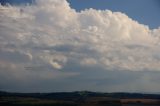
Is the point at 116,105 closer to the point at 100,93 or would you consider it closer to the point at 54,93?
the point at 100,93

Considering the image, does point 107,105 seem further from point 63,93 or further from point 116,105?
point 63,93

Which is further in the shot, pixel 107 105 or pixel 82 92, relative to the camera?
pixel 82 92

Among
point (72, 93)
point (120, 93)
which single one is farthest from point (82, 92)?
point (120, 93)

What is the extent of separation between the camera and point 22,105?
11206 cm

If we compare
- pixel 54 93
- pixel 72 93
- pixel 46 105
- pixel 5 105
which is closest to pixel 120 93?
pixel 72 93

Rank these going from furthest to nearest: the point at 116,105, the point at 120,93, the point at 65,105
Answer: the point at 120,93 < the point at 65,105 < the point at 116,105

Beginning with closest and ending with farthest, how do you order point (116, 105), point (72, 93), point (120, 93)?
point (116, 105), point (120, 93), point (72, 93)

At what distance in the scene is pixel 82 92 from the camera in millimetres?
174750

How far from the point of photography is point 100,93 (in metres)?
170

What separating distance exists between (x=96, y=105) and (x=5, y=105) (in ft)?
84.1

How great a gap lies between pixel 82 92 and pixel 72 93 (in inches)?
275

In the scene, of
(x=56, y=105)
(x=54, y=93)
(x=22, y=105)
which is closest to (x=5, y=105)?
(x=22, y=105)

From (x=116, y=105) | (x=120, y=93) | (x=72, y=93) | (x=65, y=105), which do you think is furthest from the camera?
(x=72, y=93)

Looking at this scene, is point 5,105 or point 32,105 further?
point 32,105
